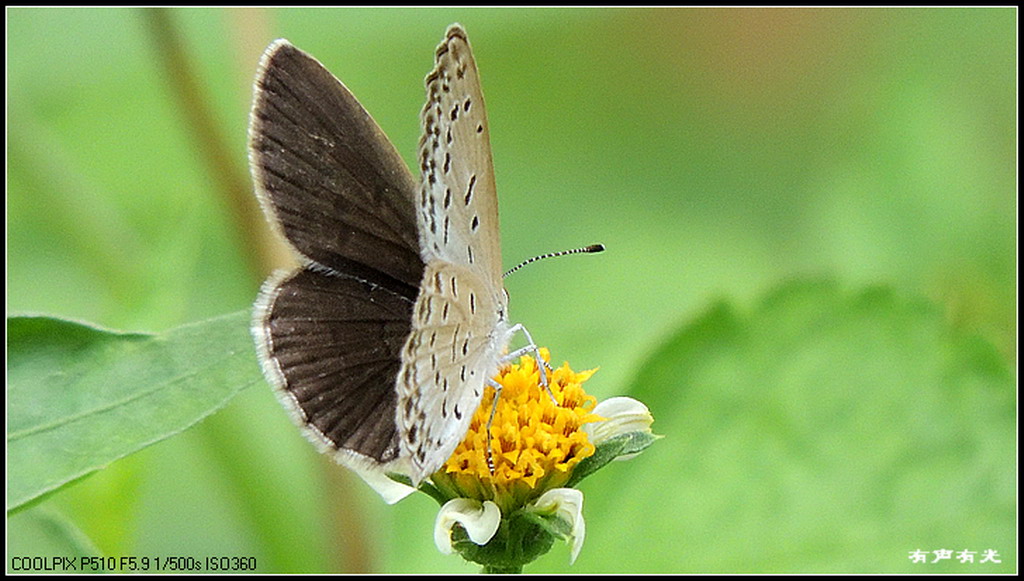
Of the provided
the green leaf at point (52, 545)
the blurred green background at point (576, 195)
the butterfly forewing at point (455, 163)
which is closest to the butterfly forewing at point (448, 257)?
the butterfly forewing at point (455, 163)

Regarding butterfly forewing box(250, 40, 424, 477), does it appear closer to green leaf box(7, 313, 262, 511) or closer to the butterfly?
the butterfly

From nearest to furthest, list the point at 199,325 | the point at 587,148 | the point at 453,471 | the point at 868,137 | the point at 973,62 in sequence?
the point at 199,325 < the point at 453,471 < the point at 868,137 < the point at 973,62 < the point at 587,148

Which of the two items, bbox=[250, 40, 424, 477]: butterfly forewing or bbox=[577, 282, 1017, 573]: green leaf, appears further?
bbox=[577, 282, 1017, 573]: green leaf

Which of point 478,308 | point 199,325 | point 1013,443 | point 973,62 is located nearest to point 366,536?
point 478,308

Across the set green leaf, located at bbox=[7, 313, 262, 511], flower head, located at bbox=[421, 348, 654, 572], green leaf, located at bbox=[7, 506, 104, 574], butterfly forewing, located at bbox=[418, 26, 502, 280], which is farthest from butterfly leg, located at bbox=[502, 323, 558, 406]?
green leaf, located at bbox=[7, 506, 104, 574]

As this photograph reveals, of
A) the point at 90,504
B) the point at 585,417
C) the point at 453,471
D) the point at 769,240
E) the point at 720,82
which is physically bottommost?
the point at 90,504

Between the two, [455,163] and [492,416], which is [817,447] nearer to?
[492,416]

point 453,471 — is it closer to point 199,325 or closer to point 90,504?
point 199,325
